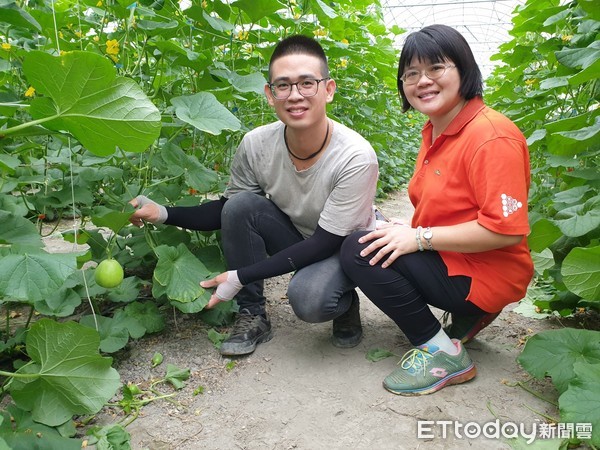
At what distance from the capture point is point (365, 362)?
1.89 metres

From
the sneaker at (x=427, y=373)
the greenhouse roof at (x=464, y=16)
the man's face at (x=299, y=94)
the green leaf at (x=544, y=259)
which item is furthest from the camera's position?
the greenhouse roof at (x=464, y=16)

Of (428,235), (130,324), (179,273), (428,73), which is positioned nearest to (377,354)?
(428,235)

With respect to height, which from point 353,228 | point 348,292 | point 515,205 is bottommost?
point 348,292

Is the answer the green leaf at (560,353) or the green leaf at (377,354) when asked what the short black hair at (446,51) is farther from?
the green leaf at (377,354)

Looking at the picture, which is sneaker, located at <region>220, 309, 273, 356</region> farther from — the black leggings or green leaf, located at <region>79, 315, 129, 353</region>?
the black leggings

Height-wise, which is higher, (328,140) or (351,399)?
(328,140)

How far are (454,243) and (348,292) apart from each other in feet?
1.69

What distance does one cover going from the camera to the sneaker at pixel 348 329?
2.01m

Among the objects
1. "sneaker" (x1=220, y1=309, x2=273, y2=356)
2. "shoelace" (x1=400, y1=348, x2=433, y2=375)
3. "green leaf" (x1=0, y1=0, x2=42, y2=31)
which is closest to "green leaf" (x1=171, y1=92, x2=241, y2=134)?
"green leaf" (x1=0, y1=0, x2=42, y2=31)

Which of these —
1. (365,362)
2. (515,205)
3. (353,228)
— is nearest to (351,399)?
(365,362)

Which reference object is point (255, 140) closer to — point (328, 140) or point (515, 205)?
point (328, 140)

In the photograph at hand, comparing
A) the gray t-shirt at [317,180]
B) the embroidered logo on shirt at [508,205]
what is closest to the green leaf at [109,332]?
the gray t-shirt at [317,180]

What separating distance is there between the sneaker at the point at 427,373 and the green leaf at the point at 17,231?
111cm

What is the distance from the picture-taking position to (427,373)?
167 cm
